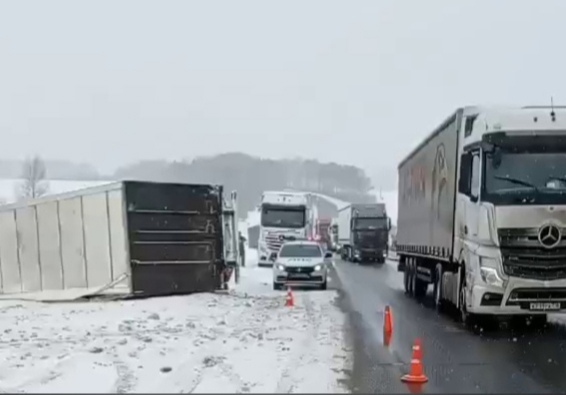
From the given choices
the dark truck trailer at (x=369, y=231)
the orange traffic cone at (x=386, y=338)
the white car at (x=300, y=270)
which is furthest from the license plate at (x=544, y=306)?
the dark truck trailer at (x=369, y=231)

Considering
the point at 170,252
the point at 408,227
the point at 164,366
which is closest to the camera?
the point at 164,366

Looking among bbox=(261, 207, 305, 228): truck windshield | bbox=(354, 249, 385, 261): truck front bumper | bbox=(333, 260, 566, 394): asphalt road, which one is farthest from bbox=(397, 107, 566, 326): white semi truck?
bbox=(354, 249, 385, 261): truck front bumper

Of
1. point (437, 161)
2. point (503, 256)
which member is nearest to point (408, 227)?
point (437, 161)

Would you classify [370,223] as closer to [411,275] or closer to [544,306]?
[411,275]

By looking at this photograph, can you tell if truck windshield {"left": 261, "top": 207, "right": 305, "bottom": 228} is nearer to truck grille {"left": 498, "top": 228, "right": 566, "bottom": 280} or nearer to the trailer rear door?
the trailer rear door

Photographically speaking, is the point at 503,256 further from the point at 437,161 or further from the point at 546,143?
the point at 437,161

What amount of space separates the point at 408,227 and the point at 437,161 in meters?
6.15

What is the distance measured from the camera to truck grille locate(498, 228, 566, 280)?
567 inches

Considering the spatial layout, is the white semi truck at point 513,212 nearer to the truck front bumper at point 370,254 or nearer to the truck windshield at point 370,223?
the truck windshield at point 370,223

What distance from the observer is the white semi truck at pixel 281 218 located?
44.0 m

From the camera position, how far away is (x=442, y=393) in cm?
916

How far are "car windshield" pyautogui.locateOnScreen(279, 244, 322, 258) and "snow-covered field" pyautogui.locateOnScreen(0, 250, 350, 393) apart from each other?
8.23 meters

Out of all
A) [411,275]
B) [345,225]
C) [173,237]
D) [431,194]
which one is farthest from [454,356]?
[345,225]

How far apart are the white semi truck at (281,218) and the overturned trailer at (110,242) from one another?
21.9 meters
